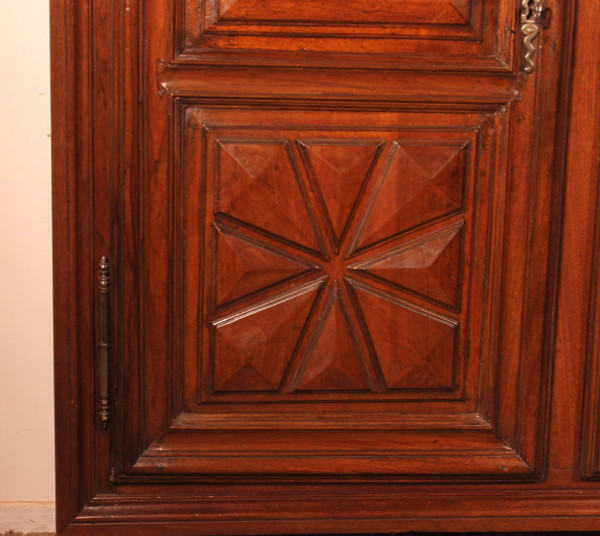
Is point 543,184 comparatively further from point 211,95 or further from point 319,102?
point 211,95

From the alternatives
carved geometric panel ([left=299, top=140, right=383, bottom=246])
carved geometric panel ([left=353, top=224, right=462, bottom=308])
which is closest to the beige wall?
carved geometric panel ([left=299, top=140, right=383, bottom=246])

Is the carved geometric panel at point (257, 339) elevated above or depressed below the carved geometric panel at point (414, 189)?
below

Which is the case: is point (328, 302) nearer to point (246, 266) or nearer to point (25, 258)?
point (246, 266)

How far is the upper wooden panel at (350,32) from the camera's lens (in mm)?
1443

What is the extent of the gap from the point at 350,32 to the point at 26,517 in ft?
4.14

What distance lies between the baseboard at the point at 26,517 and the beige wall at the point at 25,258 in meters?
0.02

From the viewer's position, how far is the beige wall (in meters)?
1.55

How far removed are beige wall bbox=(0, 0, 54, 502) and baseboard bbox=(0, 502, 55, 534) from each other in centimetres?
2

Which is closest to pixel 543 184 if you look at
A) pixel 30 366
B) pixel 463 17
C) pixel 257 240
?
pixel 463 17

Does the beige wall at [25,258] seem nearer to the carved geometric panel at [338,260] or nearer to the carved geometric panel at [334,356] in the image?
the carved geometric panel at [338,260]

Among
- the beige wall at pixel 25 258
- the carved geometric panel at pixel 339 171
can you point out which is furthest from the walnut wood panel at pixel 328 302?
the beige wall at pixel 25 258

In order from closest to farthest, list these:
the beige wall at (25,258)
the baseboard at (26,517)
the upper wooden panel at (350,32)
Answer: the upper wooden panel at (350,32) < the beige wall at (25,258) < the baseboard at (26,517)

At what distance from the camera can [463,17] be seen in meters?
1.47

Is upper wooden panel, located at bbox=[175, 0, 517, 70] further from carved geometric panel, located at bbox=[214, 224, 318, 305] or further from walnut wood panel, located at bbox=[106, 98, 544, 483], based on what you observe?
carved geometric panel, located at bbox=[214, 224, 318, 305]
